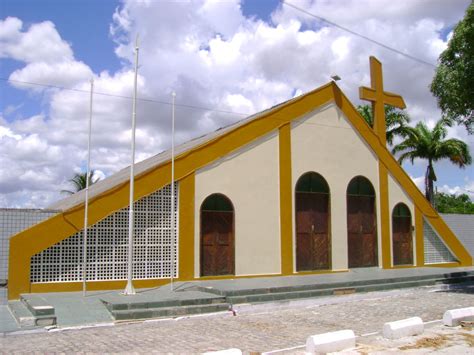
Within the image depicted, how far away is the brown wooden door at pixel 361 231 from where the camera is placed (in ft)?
60.6

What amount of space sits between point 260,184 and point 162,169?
3.44 meters

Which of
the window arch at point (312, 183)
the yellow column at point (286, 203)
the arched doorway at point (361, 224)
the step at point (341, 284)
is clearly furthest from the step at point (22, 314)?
the arched doorway at point (361, 224)

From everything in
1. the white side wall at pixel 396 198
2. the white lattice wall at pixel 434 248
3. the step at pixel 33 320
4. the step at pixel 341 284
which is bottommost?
the step at pixel 33 320

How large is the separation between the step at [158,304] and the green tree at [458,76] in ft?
30.5

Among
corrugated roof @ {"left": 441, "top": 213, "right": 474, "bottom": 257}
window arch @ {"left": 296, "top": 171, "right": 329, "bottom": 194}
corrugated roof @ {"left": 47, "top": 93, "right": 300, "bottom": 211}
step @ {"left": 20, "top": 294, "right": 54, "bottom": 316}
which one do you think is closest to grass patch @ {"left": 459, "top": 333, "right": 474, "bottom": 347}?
step @ {"left": 20, "top": 294, "right": 54, "bottom": 316}

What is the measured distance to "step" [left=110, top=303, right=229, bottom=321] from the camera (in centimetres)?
1028

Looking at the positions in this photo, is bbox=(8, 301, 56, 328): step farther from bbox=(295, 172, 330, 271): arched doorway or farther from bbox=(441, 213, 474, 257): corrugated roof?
bbox=(441, 213, 474, 257): corrugated roof

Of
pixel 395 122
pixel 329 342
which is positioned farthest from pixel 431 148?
pixel 329 342

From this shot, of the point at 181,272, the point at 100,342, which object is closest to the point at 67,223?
the point at 181,272

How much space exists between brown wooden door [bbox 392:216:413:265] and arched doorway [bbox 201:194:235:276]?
7.49 metres

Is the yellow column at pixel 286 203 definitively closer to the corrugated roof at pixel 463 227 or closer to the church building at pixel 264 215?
the church building at pixel 264 215

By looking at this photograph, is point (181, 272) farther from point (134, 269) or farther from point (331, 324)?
point (331, 324)

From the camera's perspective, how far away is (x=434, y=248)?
21.2m

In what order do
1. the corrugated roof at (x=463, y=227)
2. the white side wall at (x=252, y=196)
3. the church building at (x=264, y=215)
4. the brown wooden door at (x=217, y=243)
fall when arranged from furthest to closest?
1. the corrugated roof at (x=463, y=227)
2. the white side wall at (x=252, y=196)
3. the brown wooden door at (x=217, y=243)
4. the church building at (x=264, y=215)
